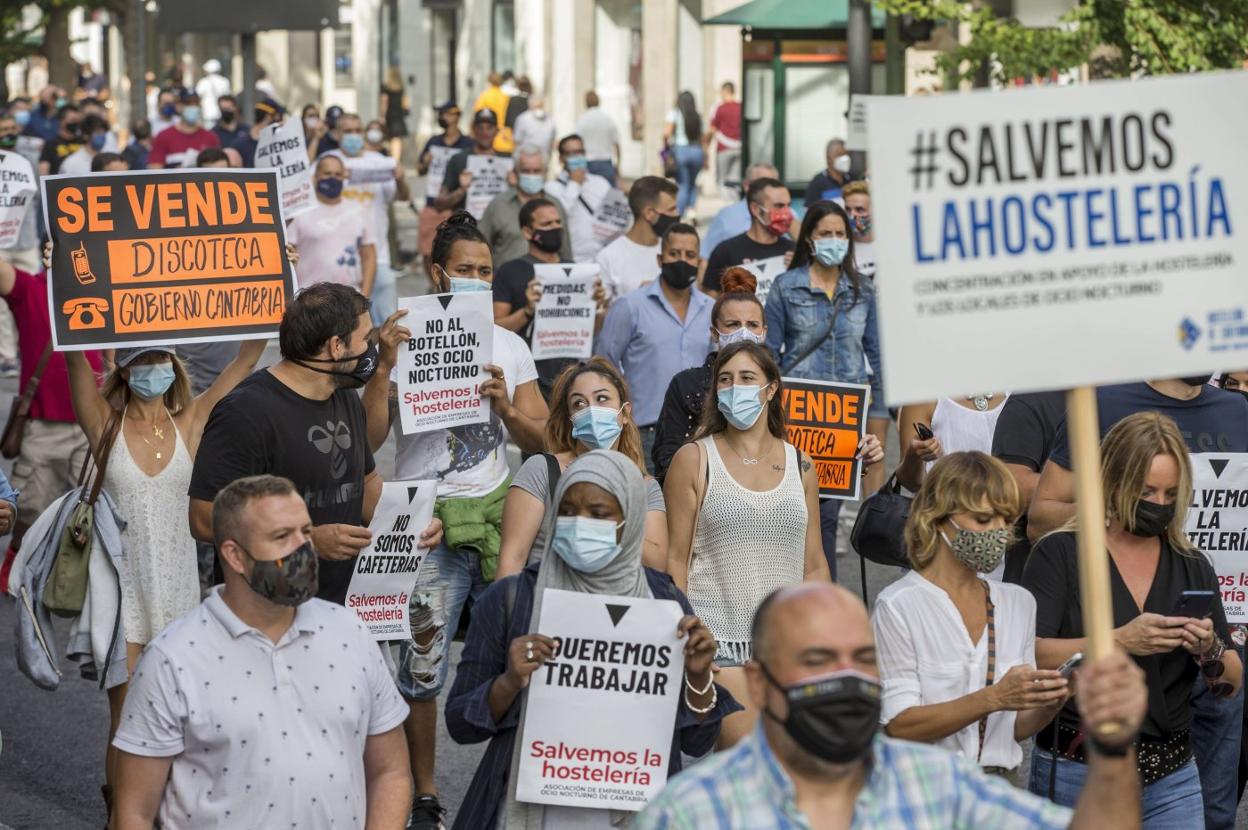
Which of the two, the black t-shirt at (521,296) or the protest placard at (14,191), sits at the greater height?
the protest placard at (14,191)

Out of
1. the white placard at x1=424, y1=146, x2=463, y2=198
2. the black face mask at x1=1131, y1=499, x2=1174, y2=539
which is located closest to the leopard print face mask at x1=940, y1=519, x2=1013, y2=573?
the black face mask at x1=1131, y1=499, x2=1174, y2=539

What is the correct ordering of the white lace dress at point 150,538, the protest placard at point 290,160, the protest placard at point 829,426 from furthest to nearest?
the protest placard at point 290,160
the protest placard at point 829,426
the white lace dress at point 150,538

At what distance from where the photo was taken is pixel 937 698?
17.8ft

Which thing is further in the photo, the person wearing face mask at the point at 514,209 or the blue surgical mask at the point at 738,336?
the person wearing face mask at the point at 514,209

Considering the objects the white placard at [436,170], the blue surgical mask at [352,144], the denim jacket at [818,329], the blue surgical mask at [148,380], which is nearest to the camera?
the blue surgical mask at [148,380]

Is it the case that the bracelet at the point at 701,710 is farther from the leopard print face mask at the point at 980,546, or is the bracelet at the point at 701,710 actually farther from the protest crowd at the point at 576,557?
the leopard print face mask at the point at 980,546

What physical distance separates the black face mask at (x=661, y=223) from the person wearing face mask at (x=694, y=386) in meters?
3.21

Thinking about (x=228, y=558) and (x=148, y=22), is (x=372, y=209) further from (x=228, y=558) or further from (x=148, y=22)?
(x=148, y=22)

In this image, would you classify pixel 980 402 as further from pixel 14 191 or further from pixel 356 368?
pixel 14 191

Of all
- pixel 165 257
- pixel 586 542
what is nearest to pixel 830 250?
pixel 165 257

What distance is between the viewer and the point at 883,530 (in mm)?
7203

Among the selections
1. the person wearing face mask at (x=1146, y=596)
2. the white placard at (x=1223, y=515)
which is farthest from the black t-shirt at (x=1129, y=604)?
the white placard at (x=1223, y=515)

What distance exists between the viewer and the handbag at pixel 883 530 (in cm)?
718

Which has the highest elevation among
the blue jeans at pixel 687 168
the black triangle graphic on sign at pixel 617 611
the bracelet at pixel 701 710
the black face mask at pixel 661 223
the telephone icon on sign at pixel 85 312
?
Answer: the blue jeans at pixel 687 168
